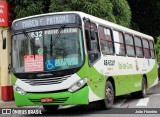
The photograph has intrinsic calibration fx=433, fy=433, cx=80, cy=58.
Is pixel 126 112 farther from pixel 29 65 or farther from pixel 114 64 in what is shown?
pixel 29 65

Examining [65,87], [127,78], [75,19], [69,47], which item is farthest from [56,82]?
[127,78]

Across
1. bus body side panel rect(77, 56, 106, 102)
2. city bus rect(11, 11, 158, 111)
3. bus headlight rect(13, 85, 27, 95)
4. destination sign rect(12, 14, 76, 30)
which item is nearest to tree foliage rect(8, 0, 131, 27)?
city bus rect(11, 11, 158, 111)

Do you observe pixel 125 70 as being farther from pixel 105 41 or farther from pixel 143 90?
pixel 143 90

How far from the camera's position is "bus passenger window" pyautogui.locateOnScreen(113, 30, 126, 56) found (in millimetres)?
14258

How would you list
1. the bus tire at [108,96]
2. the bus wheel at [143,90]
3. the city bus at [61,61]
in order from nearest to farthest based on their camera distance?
the city bus at [61,61] < the bus tire at [108,96] < the bus wheel at [143,90]

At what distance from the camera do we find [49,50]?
38.4ft

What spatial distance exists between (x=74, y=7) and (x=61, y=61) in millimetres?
6676

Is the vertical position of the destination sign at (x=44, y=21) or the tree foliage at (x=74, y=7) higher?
the tree foliage at (x=74, y=7)

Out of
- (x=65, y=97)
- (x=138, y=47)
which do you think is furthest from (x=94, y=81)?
(x=138, y=47)

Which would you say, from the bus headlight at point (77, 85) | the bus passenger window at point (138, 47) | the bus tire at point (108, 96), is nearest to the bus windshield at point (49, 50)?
the bus headlight at point (77, 85)

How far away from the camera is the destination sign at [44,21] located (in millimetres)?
11805

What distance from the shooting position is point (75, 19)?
38.4 ft

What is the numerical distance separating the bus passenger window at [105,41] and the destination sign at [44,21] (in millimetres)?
1473

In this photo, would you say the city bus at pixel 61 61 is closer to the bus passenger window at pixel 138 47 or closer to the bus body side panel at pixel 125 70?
the bus body side panel at pixel 125 70
